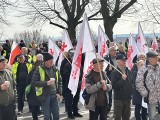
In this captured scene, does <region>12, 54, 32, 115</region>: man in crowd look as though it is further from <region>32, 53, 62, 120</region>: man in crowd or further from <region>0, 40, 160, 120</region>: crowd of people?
<region>32, 53, 62, 120</region>: man in crowd

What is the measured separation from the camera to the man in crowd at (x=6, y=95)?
20.3 ft

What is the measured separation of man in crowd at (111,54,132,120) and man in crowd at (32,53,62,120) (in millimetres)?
1248

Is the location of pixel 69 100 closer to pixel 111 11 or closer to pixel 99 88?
pixel 99 88

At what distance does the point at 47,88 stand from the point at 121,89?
155 cm

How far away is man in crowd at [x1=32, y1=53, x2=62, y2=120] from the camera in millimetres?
6719

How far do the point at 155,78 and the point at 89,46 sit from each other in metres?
1.46

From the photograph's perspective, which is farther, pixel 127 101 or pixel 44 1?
pixel 44 1

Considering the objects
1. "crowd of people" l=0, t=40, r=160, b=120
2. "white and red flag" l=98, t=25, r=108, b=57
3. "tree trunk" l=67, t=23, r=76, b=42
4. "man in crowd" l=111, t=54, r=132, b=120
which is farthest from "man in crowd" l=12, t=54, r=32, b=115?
"tree trunk" l=67, t=23, r=76, b=42

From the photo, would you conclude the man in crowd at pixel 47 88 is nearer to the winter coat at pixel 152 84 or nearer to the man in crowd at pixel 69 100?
the winter coat at pixel 152 84

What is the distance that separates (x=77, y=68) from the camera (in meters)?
7.27

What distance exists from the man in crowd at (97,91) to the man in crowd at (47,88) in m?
0.82

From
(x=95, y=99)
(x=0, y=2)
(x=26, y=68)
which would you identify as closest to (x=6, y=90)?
(x=95, y=99)

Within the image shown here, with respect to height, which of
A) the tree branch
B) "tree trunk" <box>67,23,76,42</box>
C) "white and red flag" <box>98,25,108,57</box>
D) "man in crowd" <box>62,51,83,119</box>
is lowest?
"man in crowd" <box>62,51,83,119</box>

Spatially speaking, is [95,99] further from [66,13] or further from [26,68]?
[66,13]
